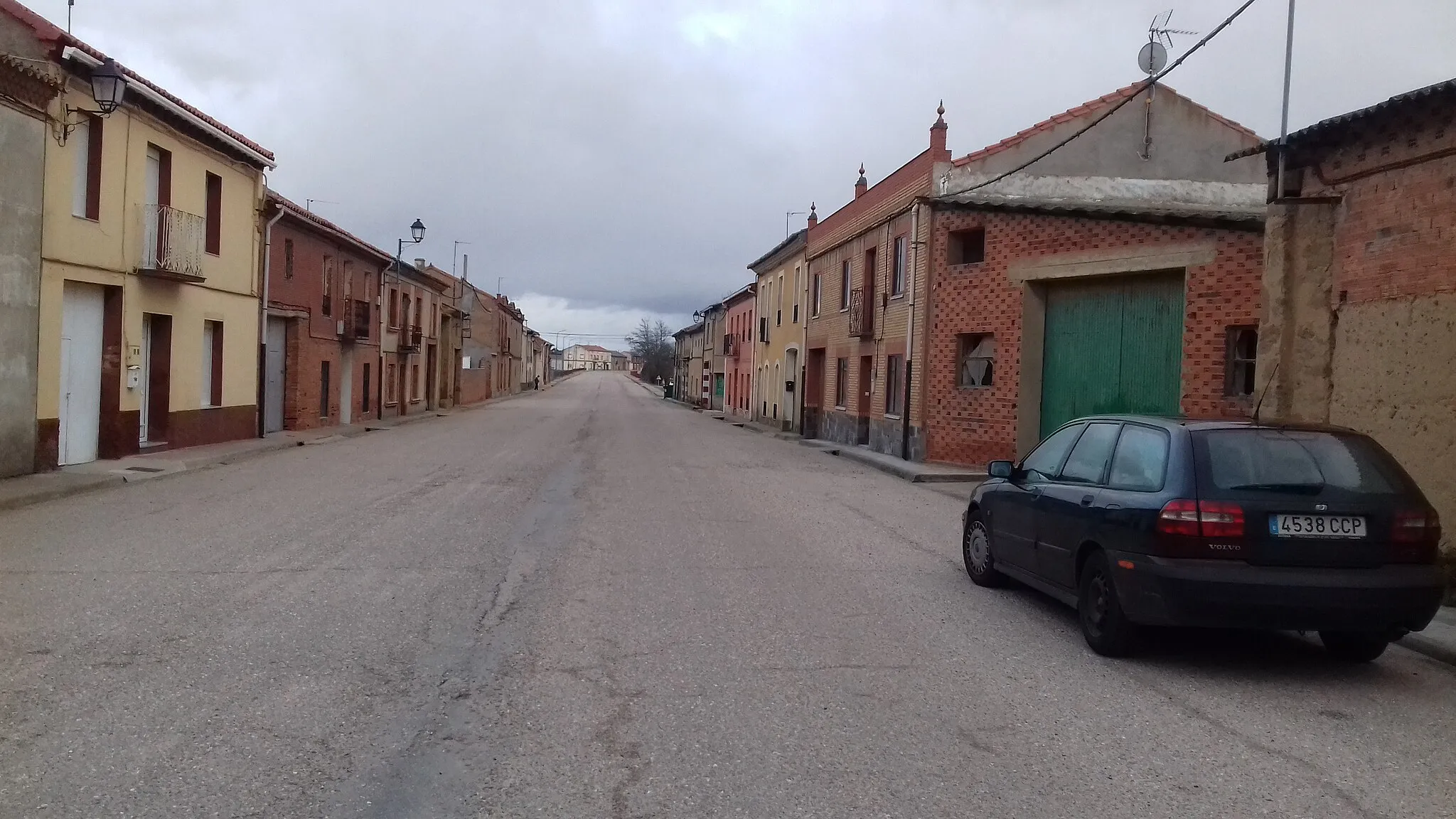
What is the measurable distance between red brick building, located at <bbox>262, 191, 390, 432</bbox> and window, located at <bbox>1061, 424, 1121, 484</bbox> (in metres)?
20.6

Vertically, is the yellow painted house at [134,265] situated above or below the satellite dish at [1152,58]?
below

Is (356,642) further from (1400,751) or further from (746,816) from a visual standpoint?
(1400,751)

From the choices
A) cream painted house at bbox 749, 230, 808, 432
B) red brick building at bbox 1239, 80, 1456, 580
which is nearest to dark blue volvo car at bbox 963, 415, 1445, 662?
red brick building at bbox 1239, 80, 1456, 580

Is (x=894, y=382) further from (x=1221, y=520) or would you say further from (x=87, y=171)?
(x=1221, y=520)

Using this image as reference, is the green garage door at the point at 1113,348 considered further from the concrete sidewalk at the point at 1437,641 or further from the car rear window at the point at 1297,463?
the car rear window at the point at 1297,463

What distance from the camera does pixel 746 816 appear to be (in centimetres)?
382

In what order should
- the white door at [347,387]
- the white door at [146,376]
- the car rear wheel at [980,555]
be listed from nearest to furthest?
1. the car rear wheel at [980,555]
2. the white door at [146,376]
3. the white door at [347,387]

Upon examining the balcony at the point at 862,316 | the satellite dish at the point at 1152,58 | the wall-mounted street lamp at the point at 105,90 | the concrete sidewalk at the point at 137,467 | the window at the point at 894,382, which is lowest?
the concrete sidewalk at the point at 137,467

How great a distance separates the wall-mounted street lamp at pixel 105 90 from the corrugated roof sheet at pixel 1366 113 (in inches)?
564

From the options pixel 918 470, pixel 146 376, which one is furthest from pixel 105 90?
pixel 918 470

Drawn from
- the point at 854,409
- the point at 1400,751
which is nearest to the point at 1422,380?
the point at 1400,751

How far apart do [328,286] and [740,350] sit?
25173 mm

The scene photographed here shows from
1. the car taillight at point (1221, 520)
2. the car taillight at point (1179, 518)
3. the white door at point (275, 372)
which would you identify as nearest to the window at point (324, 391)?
the white door at point (275, 372)

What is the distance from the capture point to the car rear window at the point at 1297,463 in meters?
5.91
